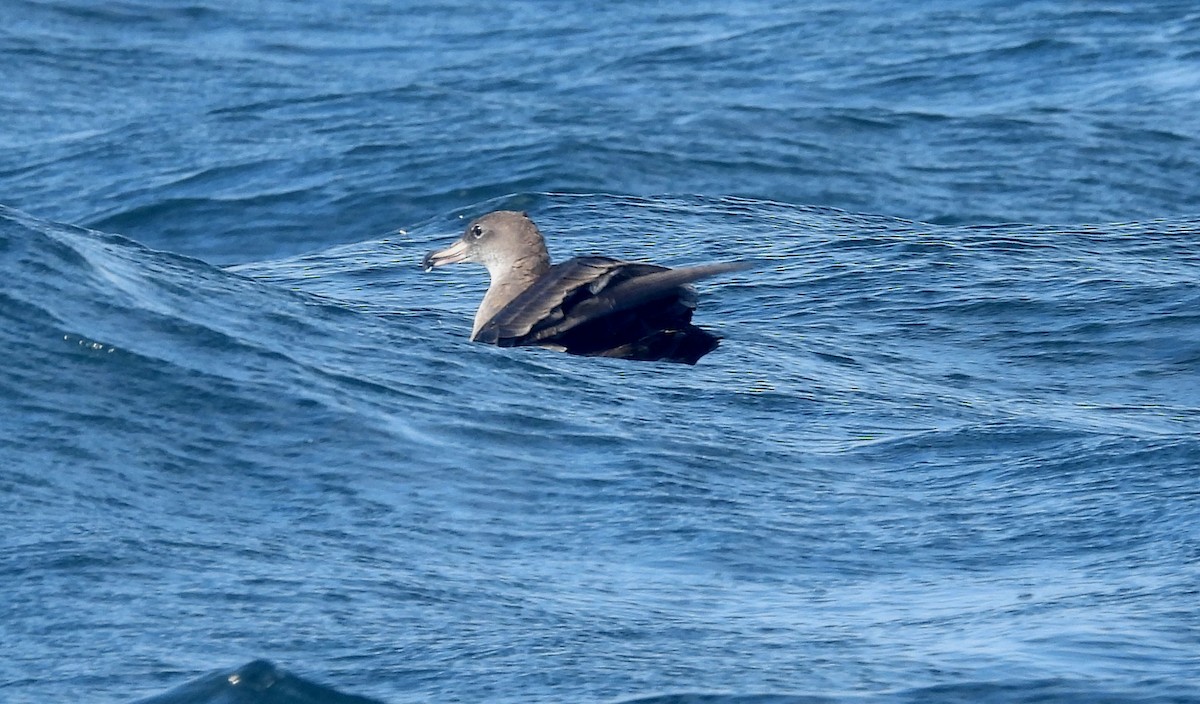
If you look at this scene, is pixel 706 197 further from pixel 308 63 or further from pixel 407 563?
pixel 407 563

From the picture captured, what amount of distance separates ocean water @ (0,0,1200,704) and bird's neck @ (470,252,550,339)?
6.7 inches

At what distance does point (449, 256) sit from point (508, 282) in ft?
1.77

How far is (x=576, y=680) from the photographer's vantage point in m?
3.78

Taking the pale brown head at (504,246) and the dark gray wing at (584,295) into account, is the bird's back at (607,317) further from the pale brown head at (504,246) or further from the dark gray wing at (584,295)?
the pale brown head at (504,246)

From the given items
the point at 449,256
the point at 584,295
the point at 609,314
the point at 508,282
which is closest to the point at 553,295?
the point at 584,295

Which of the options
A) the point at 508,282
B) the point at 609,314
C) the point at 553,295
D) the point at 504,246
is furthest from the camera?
the point at 504,246

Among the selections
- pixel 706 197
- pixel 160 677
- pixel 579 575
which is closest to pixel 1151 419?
pixel 579 575

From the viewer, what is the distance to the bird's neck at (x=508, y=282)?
744 cm

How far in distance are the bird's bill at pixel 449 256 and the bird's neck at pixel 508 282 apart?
0.16 metres

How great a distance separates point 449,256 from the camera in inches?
319

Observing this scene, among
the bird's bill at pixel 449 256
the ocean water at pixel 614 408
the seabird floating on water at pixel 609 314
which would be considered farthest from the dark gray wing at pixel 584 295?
the bird's bill at pixel 449 256

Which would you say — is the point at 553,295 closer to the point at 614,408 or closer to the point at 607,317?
the point at 607,317

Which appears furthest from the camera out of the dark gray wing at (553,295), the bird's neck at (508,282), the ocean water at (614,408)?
the bird's neck at (508,282)

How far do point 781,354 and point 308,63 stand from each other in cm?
881
